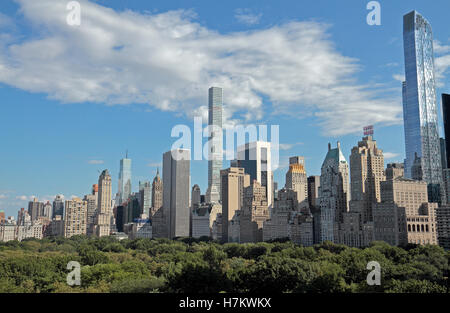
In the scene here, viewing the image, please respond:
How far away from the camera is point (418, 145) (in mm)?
170125

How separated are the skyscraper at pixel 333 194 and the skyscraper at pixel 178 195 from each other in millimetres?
70866

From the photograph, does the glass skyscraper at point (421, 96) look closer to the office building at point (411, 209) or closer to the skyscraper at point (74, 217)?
the office building at point (411, 209)

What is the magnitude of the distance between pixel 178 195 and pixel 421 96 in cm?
10556

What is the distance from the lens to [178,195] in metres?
184

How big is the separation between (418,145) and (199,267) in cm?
14885

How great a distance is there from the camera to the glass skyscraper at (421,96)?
164 meters

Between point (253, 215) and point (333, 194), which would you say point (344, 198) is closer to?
point (333, 194)

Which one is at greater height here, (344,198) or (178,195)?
(178,195)

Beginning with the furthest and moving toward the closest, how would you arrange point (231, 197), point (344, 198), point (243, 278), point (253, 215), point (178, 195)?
1. point (178, 195)
2. point (231, 197)
3. point (253, 215)
4. point (344, 198)
5. point (243, 278)

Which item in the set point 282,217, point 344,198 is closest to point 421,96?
point 344,198

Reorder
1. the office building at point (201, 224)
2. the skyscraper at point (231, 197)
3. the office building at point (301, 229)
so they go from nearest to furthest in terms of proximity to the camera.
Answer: the office building at point (301, 229)
the skyscraper at point (231, 197)
the office building at point (201, 224)

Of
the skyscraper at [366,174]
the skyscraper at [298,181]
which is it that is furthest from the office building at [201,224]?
the skyscraper at [366,174]

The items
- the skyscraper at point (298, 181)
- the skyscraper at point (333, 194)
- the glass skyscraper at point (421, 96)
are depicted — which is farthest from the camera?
the glass skyscraper at point (421, 96)
